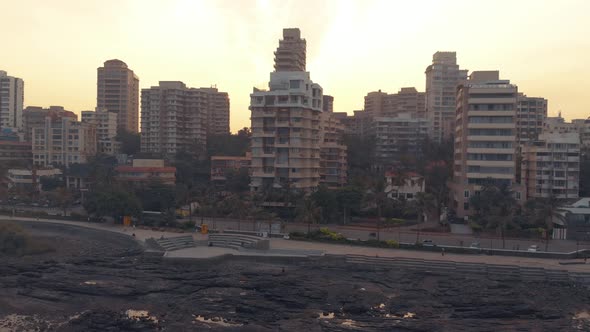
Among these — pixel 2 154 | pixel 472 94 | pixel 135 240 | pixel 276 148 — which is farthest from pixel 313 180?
pixel 2 154

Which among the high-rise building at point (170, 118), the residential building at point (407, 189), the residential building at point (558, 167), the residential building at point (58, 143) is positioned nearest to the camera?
the residential building at point (558, 167)

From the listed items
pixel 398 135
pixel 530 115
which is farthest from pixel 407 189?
pixel 530 115

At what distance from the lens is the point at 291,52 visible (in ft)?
327

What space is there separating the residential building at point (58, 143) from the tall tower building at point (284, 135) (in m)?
46.4

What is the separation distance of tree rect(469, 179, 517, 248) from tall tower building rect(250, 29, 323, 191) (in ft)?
68.7

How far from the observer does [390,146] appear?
11050 centimetres

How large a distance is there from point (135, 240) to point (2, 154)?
2593 inches

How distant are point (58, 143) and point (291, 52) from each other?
4641 centimetres

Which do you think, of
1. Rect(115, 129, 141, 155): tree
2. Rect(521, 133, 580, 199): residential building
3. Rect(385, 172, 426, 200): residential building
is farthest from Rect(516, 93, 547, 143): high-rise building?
Rect(115, 129, 141, 155): tree

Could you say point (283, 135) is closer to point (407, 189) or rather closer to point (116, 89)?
point (407, 189)

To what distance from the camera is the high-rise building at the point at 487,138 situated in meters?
60.0

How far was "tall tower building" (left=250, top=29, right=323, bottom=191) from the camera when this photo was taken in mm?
66562

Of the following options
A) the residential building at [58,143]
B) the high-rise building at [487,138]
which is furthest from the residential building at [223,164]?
the high-rise building at [487,138]

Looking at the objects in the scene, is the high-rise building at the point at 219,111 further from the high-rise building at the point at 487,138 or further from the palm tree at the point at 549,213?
the palm tree at the point at 549,213
